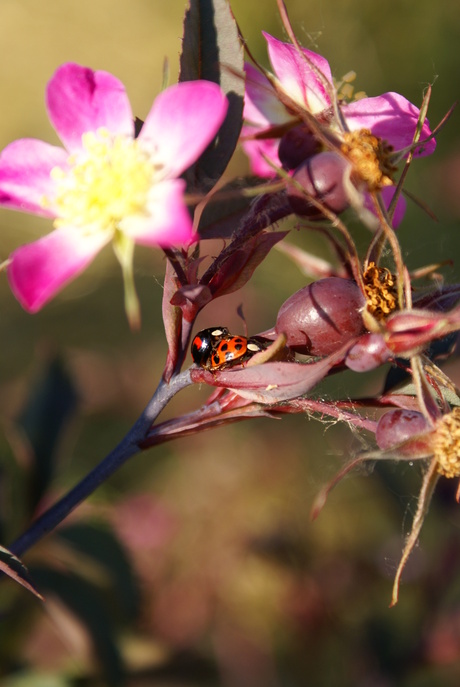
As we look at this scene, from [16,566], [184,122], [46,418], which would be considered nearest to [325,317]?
[184,122]

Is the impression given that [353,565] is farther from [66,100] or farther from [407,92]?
[407,92]

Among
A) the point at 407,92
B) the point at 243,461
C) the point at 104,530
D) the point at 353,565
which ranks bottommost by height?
the point at 243,461

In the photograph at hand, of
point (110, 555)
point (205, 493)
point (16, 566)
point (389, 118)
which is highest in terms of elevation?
point (389, 118)

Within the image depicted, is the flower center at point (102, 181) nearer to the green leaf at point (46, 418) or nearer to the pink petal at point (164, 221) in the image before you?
the pink petal at point (164, 221)

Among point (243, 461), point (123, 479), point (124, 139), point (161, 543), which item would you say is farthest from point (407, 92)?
point (124, 139)

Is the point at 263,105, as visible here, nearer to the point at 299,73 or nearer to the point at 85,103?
the point at 299,73

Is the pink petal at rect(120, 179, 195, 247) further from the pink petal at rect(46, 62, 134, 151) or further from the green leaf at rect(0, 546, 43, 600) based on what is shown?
the green leaf at rect(0, 546, 43, 600)
